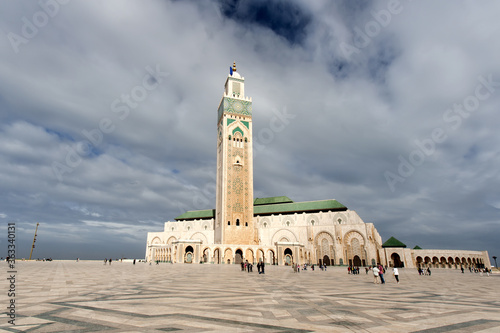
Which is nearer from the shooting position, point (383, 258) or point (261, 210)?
point (383, 258)

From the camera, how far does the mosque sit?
141 ft

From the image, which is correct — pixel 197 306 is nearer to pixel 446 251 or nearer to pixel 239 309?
pixel 239 309

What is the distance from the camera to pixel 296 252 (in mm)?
42188

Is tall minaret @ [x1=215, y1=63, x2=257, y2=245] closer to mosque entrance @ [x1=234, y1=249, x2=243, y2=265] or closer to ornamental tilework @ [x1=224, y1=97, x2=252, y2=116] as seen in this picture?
ornamental tilework @ [x1=224, y1=97, x2=252, y2=116]

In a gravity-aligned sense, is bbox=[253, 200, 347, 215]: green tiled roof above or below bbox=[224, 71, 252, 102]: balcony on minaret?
below

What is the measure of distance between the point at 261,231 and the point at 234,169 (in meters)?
12.7

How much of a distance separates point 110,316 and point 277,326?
287 centimetres

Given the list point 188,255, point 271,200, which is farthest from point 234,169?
point 188,255

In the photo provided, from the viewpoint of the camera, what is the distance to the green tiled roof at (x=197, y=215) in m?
58.6

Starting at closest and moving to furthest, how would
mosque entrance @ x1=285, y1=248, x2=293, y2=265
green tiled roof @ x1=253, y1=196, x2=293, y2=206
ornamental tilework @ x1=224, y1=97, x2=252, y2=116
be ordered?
mosque entrance @ x1=285, y1=248, x2=293, y2=265 → ornamental tilework @ x1=224, y1=97, x2=252, y2=116 → green tiled roof @ x1=253, y1=196, x2=293, y2=206

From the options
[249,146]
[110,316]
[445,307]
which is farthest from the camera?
[249,146]

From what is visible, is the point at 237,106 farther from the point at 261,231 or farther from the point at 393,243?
the point at 393,243

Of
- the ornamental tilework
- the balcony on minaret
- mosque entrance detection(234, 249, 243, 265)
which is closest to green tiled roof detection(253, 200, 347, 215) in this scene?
mosque entrance detection(234, 249, 243, 265)

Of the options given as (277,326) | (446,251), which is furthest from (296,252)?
(277,326)
